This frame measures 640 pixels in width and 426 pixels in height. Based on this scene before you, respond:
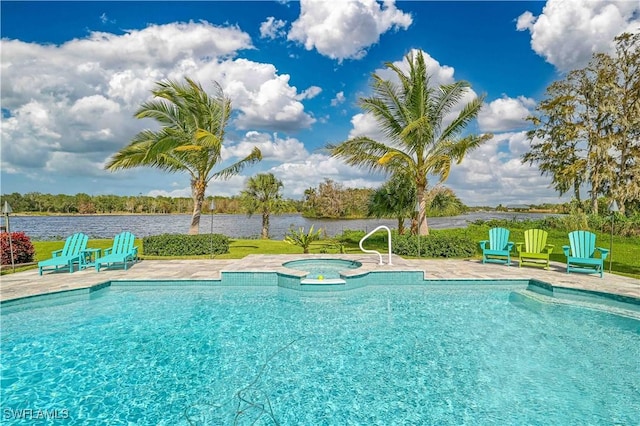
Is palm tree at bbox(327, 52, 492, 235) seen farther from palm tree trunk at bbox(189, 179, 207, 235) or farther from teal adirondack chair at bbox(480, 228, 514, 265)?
palm tree trunk at bbox(189, 179, 207, 235)

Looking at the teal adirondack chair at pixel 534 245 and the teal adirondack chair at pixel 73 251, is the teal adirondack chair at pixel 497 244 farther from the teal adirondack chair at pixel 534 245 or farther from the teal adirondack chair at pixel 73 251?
the teal adirondack chair at pixel 73 251

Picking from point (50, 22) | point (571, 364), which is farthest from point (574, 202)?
point (50, 22)

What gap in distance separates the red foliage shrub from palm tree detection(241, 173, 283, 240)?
11.0 m

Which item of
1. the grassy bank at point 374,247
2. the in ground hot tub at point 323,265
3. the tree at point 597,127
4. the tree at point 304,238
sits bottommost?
the in ground hot tub at point 323,265

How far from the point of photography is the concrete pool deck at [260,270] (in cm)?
745

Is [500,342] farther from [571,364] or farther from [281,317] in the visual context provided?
[281,317]

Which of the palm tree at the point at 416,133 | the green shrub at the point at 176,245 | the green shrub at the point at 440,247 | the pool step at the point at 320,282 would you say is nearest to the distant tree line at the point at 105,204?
the palm tree at the point at 416,133

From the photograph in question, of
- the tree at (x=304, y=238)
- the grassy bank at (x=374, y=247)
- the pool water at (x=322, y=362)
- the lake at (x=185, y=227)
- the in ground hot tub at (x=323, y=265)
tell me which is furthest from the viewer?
the lake at (x=185, y=227)

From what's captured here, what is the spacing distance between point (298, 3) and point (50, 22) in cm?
900

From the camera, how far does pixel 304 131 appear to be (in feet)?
81.4

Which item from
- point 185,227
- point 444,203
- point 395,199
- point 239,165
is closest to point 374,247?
point 395,199

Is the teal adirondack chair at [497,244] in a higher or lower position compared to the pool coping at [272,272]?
higher

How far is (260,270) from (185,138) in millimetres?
7118

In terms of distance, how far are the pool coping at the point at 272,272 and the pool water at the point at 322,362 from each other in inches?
31.9
